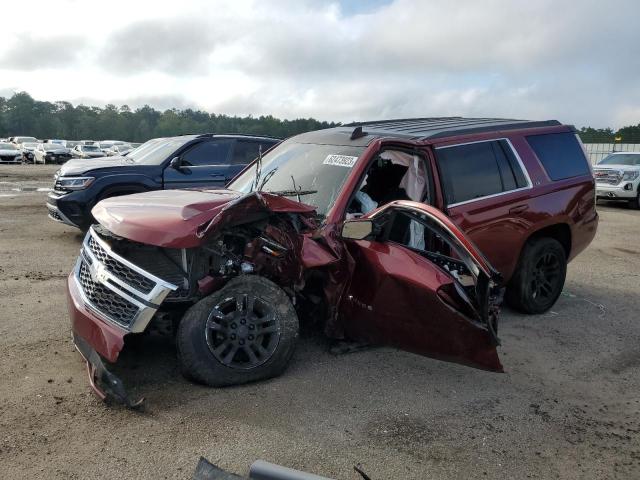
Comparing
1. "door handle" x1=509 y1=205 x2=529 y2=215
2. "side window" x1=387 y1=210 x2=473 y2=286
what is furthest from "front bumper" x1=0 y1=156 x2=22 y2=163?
"side window" x1=387 y1=210 x2=473 y2=286

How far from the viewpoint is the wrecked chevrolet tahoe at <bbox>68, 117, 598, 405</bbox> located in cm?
373

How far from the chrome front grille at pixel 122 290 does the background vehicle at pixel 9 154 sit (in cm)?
3579

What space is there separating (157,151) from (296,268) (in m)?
6.75

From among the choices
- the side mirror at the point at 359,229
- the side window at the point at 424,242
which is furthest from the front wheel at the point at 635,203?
the side mirror at the point at 359,229

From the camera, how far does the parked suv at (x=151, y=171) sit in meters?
8.82

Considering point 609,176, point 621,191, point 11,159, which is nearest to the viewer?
point 621,191

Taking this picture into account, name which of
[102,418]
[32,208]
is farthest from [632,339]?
[32,208]

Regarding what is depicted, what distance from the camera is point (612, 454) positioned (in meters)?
3.32

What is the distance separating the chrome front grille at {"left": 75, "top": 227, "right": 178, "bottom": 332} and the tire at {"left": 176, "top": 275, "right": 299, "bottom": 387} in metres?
0.27

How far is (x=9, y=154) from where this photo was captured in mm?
35188

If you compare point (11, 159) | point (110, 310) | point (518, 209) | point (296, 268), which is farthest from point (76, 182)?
point (11, 159)

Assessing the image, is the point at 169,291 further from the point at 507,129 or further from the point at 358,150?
the point at 507,129

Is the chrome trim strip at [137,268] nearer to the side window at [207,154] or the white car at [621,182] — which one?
the side window at [207,154]

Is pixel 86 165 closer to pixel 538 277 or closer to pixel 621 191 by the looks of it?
pixel 538 277
